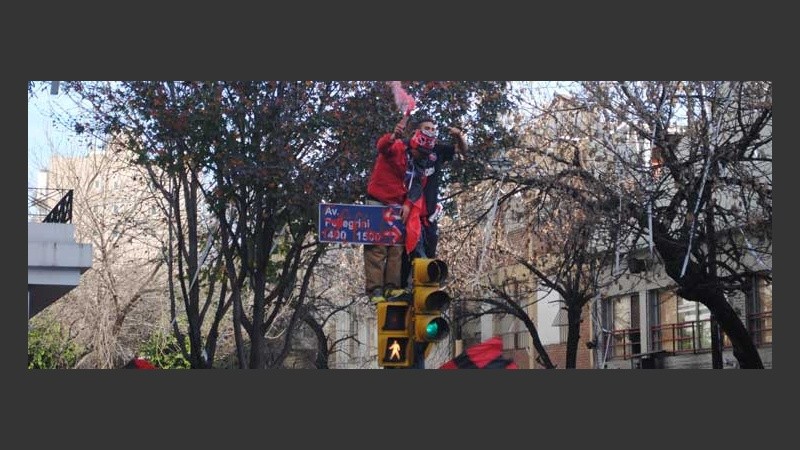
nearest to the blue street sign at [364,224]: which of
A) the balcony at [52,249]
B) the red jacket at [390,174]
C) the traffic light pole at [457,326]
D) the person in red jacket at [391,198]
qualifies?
the person in red jacket at [391,198]

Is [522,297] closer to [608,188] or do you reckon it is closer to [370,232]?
[608,188]

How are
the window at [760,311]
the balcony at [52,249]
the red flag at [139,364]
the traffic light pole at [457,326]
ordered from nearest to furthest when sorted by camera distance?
the red flag at [139,364] → the window at [760,311] → the balcony at [52,249] → the traffic light pole at [457,326]

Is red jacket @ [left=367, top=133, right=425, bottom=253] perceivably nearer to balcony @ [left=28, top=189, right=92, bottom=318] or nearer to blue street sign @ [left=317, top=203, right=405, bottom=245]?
blue street sign @ [left=317, top=203, right=405, bottom=245]

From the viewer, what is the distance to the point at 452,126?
2405 cm

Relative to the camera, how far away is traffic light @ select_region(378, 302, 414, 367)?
1683 centimetres

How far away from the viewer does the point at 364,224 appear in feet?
66.1

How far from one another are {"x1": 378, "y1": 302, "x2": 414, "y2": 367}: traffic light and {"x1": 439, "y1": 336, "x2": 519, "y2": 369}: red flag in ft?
12.7

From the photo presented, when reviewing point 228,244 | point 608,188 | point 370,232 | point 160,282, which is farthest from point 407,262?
point 160,282

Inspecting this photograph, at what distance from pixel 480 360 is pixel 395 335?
4295mm

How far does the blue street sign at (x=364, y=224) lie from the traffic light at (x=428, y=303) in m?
2.98

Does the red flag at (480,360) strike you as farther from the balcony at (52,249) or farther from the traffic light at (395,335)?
the balcony at (52,249)

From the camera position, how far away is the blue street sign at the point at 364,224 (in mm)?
19875

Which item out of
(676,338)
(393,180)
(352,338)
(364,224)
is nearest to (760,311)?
(676,338)

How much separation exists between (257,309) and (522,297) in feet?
15.3
